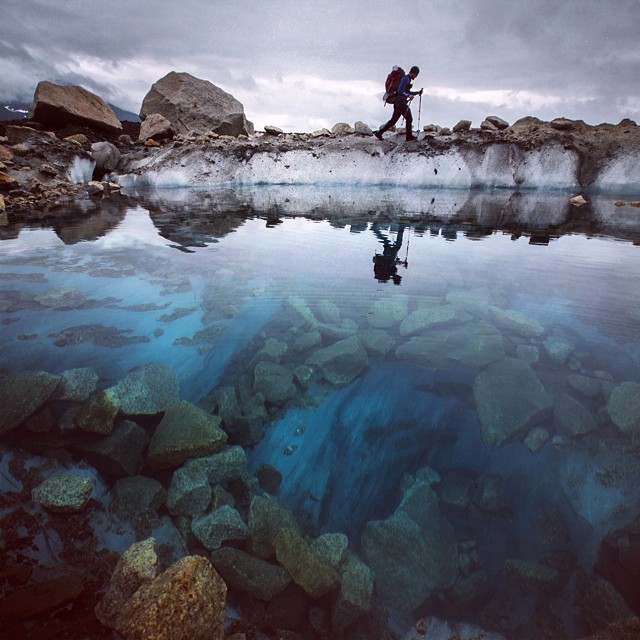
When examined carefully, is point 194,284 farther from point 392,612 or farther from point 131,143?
point 131,143

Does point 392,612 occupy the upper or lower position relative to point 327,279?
lower

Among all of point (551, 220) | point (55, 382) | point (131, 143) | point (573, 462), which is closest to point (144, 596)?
point (55, 382)

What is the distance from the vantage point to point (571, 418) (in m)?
2.57

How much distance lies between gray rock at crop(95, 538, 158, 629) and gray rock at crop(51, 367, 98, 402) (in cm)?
127

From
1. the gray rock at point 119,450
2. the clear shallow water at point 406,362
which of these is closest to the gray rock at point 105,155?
the clear shallow water at point 406,362

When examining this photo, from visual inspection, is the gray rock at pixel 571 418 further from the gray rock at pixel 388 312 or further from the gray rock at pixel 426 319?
the gray rock at pixel 388 312

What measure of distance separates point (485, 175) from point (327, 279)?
17429mm

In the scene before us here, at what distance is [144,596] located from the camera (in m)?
1.52

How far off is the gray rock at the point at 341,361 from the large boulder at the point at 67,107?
75.9ft

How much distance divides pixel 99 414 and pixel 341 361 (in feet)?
5.79

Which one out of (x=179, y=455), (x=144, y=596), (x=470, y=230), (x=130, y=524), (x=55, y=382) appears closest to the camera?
(x=144, y=596)

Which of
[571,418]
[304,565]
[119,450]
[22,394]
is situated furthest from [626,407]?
[22,394]

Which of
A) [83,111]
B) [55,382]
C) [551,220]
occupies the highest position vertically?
[83,111]

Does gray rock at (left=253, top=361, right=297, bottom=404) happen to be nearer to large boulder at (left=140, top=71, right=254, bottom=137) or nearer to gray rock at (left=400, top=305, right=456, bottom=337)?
gray rock at (left=400, top=305, right=456, bottom=337)
